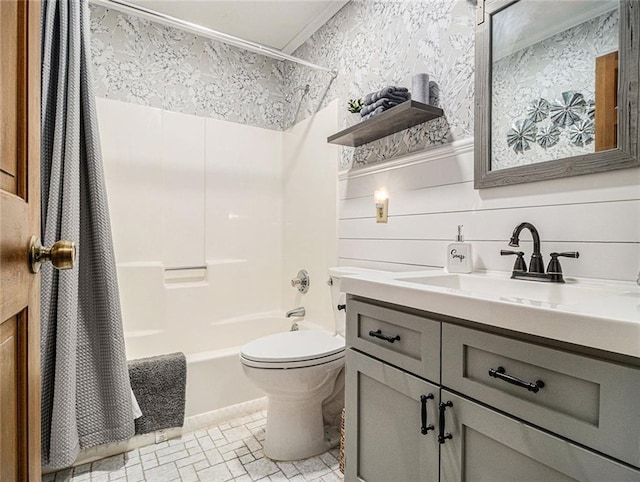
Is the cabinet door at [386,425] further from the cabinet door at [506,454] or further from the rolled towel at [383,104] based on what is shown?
the rolled towel at [383,104]

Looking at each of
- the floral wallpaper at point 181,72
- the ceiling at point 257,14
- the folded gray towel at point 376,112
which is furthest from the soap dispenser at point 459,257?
the floral wallpaper at point 181,72

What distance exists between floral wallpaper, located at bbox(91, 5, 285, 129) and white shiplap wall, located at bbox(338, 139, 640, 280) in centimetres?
102

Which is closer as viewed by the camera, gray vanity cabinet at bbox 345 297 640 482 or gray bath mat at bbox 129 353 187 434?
gray vanity cabinet at bbox 345 297 640 482

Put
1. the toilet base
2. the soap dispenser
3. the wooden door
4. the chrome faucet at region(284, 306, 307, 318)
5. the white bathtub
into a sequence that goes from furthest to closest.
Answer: the chrome faucet at region(284, 306, 307, 318), the white bathtub, the toilet base, the soap dispenser, the wooden door

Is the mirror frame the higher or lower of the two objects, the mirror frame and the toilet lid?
the higher

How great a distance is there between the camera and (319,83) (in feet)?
7.55

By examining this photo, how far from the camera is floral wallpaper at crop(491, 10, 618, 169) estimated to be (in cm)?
106

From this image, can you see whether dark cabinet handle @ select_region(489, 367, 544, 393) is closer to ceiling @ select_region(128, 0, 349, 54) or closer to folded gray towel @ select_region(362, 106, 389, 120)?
folded gray towel @ select_region(362, 106, 389, 120)

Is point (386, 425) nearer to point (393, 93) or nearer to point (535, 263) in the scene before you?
point (535, 263)

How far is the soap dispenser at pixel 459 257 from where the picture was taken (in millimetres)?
1334

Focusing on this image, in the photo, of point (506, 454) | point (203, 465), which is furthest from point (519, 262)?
point (203, 465)

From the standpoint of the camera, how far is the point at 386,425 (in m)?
1.08

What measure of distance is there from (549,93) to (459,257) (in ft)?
1.96

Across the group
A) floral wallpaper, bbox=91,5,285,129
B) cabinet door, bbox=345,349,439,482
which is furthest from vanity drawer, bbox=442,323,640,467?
floral wallpaper, bbox=91,5,285,129
